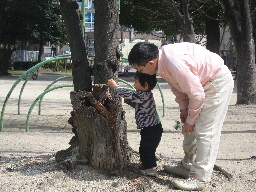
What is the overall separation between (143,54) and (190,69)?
1.24 ft

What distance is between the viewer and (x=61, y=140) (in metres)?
6.46

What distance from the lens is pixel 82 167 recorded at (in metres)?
3.84

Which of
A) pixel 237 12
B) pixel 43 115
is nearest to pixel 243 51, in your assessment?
pixel 237 12

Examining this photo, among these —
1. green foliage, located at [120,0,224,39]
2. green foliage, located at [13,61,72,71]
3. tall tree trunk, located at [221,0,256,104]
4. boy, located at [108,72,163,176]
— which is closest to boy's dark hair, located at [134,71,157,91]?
boy, located at [108,72,163,176]

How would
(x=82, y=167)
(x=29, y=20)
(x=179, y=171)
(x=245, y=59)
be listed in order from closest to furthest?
(x=82, y=167) < (x=179, y=171) < (x=245, y=59) < (x=29, y=20)

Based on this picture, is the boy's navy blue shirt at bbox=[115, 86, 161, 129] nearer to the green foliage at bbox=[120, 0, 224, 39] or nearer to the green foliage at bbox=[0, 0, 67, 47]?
the green foliage at bbox=[120, 0, 224, 39]

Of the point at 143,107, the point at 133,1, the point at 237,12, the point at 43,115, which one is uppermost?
the point at 133,1

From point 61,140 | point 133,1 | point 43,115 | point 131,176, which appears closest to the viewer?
point 131,176

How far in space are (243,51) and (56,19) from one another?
25.4 m

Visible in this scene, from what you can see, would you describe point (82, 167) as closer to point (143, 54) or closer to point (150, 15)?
point (143, 54)

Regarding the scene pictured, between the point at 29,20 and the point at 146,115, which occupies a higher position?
the point at 29,20

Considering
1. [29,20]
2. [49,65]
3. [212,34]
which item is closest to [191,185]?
[212,34]

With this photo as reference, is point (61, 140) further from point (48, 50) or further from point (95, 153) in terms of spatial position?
point (48, 50)

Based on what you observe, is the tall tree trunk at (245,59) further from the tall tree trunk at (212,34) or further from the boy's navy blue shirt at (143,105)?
the tall tree trunk at (212,34)
